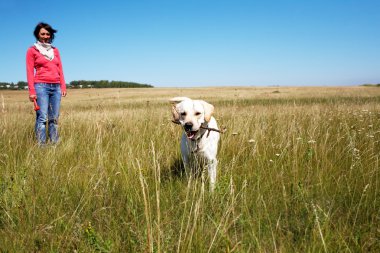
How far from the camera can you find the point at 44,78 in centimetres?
537

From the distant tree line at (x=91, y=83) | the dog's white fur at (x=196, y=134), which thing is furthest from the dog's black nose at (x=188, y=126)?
the distant tree line at (x=91, y=83)

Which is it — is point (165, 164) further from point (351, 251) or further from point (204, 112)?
point (351, 251)

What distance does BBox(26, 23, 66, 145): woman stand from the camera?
16.8ft

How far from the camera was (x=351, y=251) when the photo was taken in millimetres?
1609

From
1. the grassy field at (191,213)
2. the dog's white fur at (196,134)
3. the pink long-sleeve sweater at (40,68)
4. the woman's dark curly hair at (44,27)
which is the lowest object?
the grassy field at (191,213)

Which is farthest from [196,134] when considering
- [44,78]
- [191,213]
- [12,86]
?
[12,86]

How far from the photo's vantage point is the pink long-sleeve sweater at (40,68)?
5145 millimetres

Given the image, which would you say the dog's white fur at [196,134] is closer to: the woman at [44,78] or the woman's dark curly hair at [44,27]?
the woman at [44,78]

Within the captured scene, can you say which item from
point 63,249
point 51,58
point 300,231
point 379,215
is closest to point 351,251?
point 300,231

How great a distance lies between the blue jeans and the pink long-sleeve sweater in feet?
0.42

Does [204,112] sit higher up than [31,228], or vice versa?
[204,112]

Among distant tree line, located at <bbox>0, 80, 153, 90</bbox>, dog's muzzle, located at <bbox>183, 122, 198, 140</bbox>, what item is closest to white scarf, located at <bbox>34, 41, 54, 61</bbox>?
dog's muzzle, located at <bbox>183, 122, 198, 140</bbox>

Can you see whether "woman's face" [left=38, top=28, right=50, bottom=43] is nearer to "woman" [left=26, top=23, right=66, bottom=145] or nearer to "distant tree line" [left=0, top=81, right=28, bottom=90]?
"woman" [left=26, top=23, right=66, bottom=145]

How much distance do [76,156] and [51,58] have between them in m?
2.93
